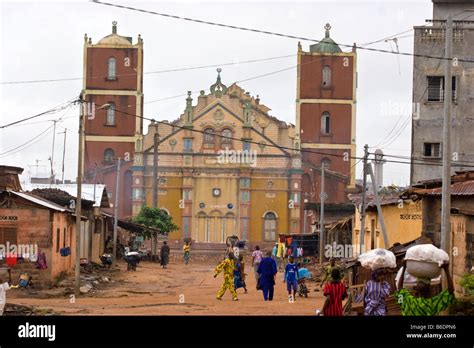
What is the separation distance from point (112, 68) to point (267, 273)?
55689 mm

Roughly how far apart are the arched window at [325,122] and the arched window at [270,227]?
8197 millimetres

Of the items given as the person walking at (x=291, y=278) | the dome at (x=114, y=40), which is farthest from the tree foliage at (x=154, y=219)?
the person walking at (x=291, y=278)

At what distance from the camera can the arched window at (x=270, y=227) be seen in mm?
76062

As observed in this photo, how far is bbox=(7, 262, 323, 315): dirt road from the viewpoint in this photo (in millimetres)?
22719

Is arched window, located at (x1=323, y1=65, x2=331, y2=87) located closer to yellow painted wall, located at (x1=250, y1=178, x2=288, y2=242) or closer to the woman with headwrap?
yellow painted wall, located at (x1=250, y1=178, x2=288, y2=242)

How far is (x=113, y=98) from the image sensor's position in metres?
79.9

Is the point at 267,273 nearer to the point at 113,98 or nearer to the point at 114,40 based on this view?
the point at 113,98

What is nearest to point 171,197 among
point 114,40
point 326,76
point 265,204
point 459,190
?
point 265,204

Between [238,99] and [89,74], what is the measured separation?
37.5ft

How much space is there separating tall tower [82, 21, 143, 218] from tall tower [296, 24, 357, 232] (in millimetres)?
12388

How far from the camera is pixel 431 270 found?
12539mm

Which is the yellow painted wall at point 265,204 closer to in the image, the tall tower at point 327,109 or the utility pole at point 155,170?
the tall tower at point 327,109
